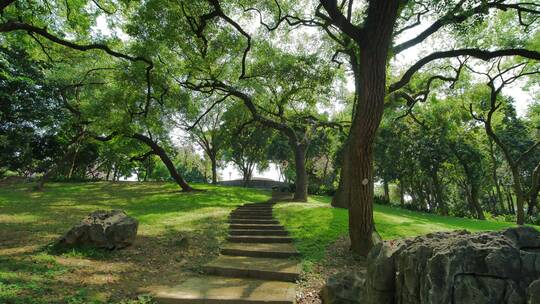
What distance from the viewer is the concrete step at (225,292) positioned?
16.0 feet

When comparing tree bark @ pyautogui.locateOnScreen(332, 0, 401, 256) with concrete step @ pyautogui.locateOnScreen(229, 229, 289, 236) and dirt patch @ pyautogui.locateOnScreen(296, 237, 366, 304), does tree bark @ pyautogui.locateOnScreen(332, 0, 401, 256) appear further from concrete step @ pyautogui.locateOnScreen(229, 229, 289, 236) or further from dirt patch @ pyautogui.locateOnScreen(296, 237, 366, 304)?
concrete step @ pyautogui.locateOnScreen(229, 229, 289, 236)

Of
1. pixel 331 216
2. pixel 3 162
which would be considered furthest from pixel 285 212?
pixel 3 162

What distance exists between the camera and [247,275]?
20.3ft

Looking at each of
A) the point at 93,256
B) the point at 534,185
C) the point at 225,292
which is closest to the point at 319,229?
the point at 225,292

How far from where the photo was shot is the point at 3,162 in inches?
930

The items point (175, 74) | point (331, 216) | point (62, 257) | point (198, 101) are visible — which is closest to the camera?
point (62, 257)

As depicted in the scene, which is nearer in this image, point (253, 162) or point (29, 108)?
point (29, 108)

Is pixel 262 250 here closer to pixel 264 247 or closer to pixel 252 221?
pixel 264 247

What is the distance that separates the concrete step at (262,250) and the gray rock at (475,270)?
167 inches

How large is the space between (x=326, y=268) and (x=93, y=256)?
16.6ft

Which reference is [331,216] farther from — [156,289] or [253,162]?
[253,162]

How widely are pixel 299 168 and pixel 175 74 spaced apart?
854cm

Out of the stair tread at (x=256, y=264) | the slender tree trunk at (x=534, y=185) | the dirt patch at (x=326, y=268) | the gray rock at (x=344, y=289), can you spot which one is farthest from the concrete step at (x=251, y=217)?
the slender tree trunk at (x=534, y=185)

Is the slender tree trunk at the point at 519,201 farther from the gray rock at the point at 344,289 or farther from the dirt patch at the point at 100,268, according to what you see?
the dirt patch at the point at 100,268
